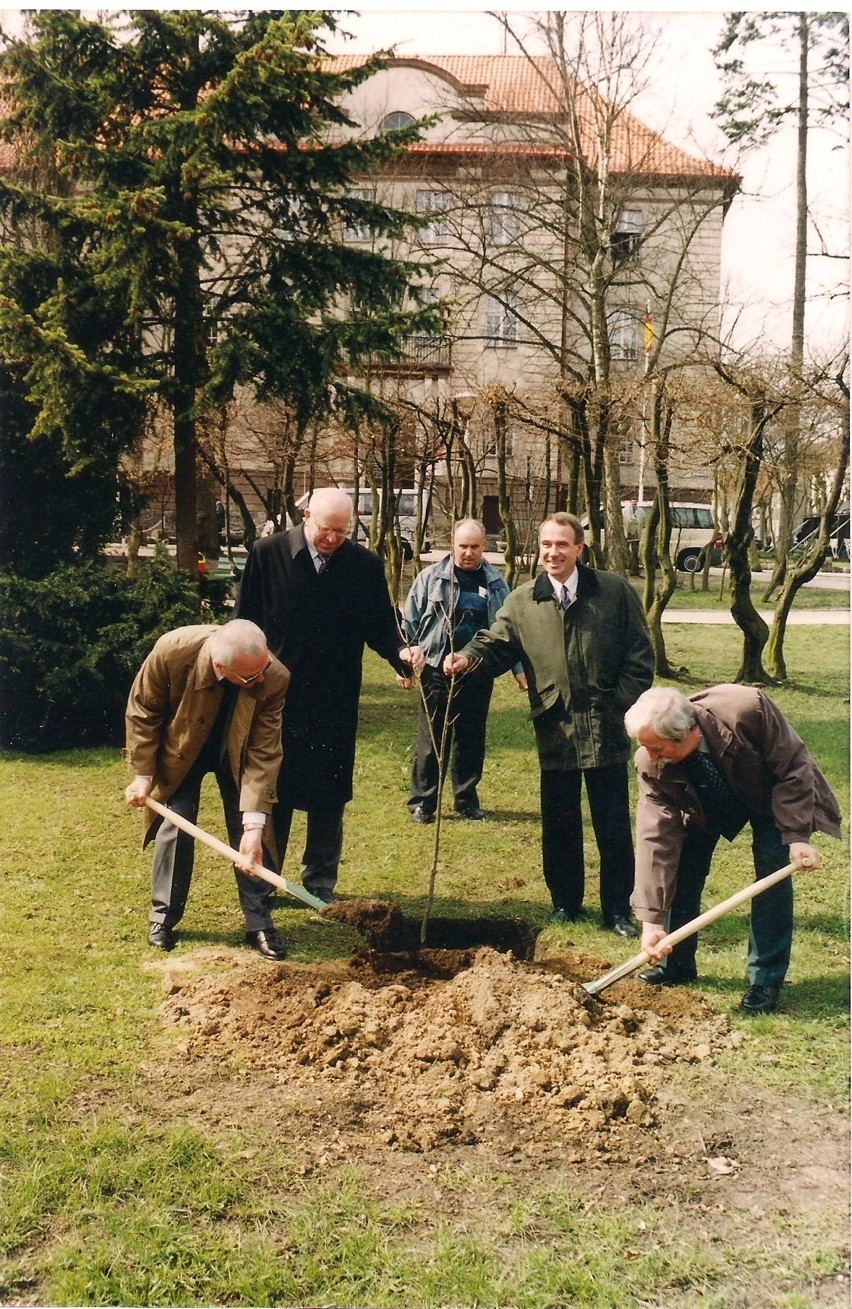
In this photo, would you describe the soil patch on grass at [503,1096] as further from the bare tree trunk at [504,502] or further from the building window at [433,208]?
the building window at [433,208]

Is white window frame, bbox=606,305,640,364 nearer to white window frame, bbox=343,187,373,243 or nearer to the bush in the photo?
white window frame, bbox=343,187,373,243

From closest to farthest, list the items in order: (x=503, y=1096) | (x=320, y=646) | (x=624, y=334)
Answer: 1. (x=503, y=1096)
2. (x=320, y=646)
3. (x=624, y=334)

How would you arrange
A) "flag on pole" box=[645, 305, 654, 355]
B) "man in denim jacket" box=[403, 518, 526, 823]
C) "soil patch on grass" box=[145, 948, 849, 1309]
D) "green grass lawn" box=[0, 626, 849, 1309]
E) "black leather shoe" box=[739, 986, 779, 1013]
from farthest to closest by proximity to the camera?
"flag on pole" box=[645, 305, 654, 355] → "man in denim jacket" box=[403, 518, 526, 823] → "black leather shoe" box=[739, 986, 779, 1013] → "soil patch on grass" box=[145, 948, 849, 1309] → "green grass lawn" box=[0, 626, 849, 1309]

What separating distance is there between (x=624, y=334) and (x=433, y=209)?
3379 millimetres

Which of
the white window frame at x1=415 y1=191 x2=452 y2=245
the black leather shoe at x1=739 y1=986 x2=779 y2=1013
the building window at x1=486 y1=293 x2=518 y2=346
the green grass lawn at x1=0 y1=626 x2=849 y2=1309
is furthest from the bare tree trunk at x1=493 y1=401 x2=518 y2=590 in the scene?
the black leather shoe at x1=739 y1=986 x2=779 y2=1013

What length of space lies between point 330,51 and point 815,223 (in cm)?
191

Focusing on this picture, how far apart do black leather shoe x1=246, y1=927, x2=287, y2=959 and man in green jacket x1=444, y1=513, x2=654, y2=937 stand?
119cm

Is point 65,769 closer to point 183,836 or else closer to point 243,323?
point 183,836

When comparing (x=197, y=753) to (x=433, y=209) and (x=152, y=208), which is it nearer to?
(x=152, y=208)

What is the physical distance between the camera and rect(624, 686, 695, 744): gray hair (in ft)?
11.2

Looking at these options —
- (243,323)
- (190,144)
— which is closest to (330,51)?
(190,144)

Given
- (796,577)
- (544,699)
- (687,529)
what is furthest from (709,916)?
(687,529)

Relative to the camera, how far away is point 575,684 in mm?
4445

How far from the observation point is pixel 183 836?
14.3ft
